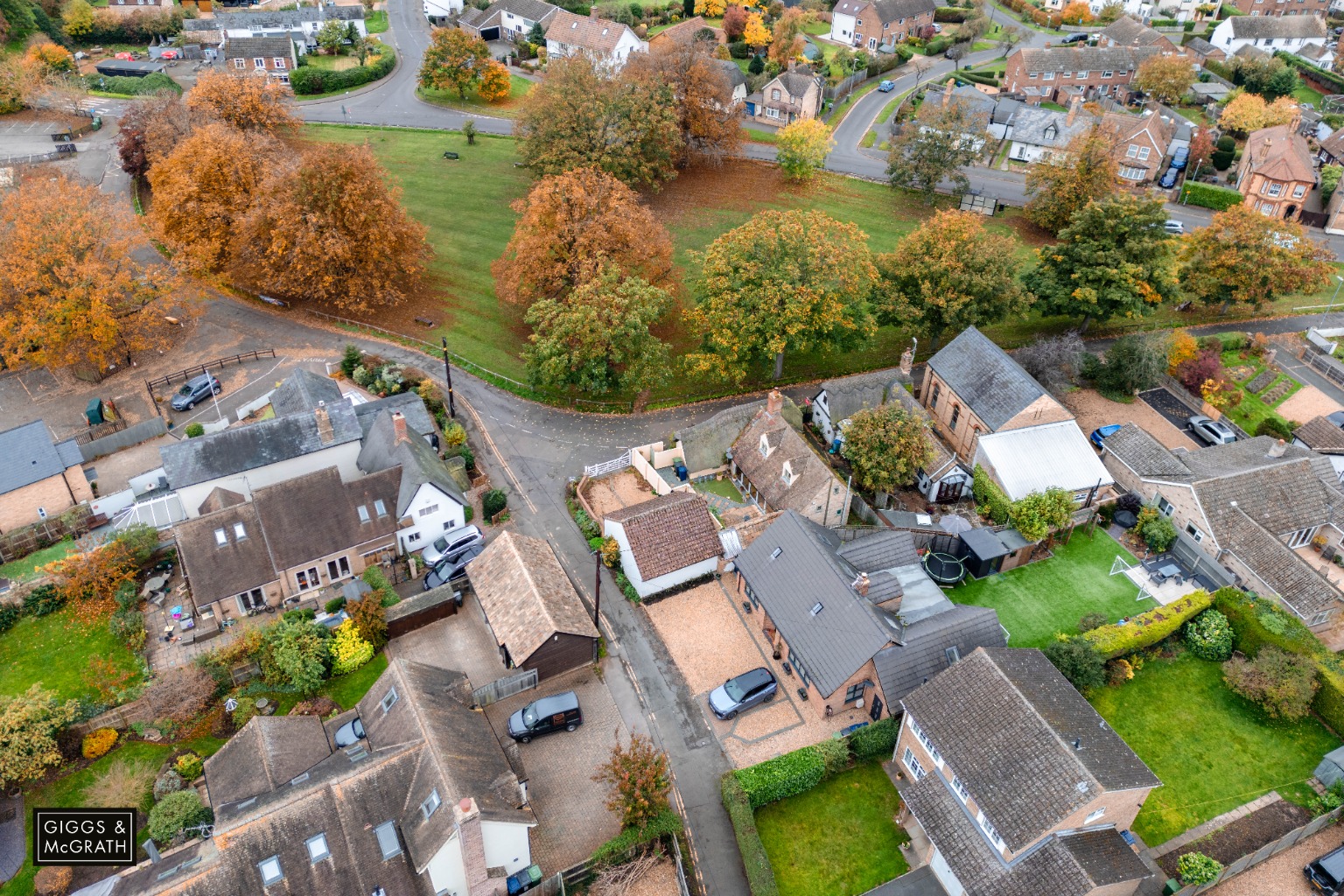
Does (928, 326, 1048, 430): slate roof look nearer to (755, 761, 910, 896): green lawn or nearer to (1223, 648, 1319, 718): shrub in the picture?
(1223, 648, 1319, 718): shrub

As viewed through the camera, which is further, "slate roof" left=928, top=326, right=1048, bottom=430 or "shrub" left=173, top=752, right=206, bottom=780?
"slate roof" left=928, top=326, right=1048, bottom=430

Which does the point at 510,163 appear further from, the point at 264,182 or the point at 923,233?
the point at 923,233

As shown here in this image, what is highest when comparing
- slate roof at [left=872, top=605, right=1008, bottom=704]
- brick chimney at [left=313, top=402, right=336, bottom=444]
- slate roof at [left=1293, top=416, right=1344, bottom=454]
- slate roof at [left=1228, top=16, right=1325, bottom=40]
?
slate roof at [left=1228, top=16, right=1325, bottom=40]

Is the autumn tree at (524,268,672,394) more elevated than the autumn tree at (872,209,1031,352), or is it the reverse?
the autumn tree at (872,209,1031,352)

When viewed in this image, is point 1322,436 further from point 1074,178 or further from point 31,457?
point 31,457

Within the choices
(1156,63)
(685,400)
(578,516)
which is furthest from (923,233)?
(1156,63)

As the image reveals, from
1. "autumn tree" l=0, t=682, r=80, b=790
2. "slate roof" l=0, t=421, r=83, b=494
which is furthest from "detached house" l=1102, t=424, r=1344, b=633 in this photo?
"slate roof" l=0, t=421, r=83, b=494
